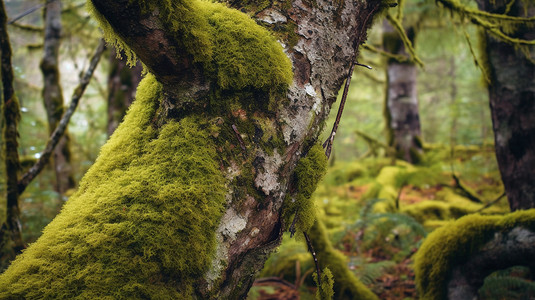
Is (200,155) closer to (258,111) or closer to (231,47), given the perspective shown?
(258,111)

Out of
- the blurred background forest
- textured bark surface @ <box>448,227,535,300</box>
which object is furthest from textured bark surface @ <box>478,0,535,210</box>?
textured bark surface @ <box>448,227,535,300</box>

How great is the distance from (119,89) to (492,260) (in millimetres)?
5150

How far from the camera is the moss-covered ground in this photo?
3641mm

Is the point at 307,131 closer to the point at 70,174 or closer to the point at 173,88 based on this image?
the point at 173,88

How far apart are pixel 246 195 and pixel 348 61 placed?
945 mm

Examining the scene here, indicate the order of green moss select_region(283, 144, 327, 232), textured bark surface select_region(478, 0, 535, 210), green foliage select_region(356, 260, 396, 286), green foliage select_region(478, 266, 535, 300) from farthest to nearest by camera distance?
green foliage select_region(356, 260, 396, 286), textured bark surface select_region(478, 0, 535, 210), green foliage select_region(478, 266, 535, 300), green moss select_region(283, 144, 327, 232)

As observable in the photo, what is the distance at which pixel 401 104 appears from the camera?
7.64 m

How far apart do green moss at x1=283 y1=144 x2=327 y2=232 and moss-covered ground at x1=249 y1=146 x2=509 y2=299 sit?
0.65ft

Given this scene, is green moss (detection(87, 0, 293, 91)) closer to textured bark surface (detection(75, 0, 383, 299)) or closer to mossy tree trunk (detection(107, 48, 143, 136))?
textured bark surface (detection(75, 0, 383, 299))

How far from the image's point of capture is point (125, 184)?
53.2 inches

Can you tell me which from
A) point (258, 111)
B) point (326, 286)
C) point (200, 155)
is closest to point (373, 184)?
Result: point (326, 286)

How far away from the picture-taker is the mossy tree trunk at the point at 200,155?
1.17m

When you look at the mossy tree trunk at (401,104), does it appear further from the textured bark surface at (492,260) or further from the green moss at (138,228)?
the green moss at (138,228)

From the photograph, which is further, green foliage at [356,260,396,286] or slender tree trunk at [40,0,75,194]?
slender tree trunk at [40,0,75,194]
